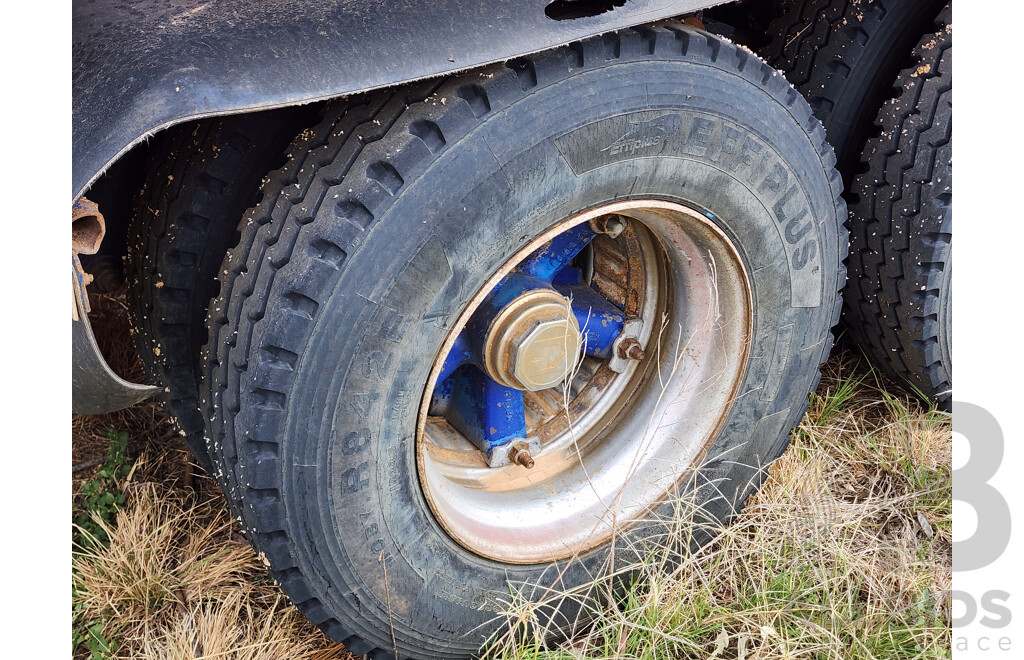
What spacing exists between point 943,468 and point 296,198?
1.77m

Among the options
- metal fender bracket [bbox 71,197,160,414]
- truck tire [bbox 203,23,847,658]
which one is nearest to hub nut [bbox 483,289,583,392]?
truck tire [bbox 203,23,847,658]

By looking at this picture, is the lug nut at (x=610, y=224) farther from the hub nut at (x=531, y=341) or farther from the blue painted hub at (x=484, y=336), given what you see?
the hub nut at (x=531, y=341)

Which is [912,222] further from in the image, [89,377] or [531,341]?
[89,377]

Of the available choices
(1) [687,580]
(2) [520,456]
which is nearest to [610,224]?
(2) [520,456]

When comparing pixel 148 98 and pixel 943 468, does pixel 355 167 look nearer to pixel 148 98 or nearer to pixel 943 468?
pixel 148 98

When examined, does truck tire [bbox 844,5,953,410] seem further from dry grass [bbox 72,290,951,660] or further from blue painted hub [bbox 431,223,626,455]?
blue painted hub [bbox 431,223,626,455]

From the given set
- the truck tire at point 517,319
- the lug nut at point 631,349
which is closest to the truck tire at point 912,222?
the truck tire at point 517,319

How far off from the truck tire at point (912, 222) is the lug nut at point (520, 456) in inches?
39.3

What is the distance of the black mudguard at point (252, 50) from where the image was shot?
3.64ft

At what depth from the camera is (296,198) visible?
136cm

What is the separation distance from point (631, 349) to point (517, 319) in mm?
412

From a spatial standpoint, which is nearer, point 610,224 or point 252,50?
point 252,50

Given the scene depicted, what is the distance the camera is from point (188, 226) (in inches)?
64.4

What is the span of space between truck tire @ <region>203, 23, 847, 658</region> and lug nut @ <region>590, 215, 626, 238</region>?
0.01 m
